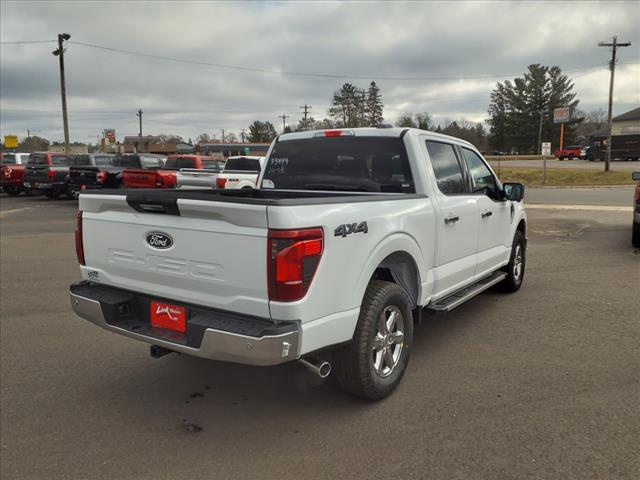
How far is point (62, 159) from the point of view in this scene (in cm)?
2275

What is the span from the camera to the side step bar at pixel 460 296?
4230mm

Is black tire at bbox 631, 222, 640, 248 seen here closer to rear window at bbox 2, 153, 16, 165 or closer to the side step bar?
the side step bar

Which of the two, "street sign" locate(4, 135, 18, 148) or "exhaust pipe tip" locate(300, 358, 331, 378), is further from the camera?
"street sign" locate(4, 135, 18, 148)

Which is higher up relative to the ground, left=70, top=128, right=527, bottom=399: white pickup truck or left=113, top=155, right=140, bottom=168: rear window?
left=113, top=155, right=140, bottom=168: rear window

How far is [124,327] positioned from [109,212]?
0.78m

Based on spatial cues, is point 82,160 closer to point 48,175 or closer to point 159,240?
point 48,175

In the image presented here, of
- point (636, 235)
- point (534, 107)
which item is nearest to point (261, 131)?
point (534, 107)

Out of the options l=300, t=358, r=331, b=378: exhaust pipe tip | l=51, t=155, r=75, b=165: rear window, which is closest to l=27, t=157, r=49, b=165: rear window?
l=51, t=155, r=75, b=165: rear window

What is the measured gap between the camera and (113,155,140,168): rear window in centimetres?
1922

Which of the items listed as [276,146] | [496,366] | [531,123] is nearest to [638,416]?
[496,366]

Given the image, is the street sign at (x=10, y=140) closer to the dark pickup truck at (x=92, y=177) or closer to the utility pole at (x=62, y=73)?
the utility pole at (x=62, y=73)

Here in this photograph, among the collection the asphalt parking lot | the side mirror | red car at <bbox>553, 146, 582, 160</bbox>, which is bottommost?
the asphalt parking lot

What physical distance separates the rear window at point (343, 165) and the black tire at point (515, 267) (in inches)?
97.7

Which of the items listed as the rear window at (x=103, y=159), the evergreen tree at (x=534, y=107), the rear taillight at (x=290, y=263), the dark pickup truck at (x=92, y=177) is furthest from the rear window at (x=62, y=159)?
the evergreen tree at (x=534, y=107)
